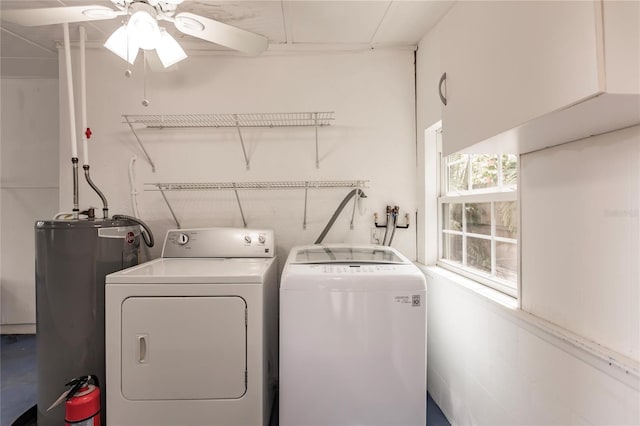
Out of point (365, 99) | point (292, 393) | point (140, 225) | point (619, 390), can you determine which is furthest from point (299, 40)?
point (619, 390)

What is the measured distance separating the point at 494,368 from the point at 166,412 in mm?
1586

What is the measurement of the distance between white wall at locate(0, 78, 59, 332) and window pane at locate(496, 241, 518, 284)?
3.94m

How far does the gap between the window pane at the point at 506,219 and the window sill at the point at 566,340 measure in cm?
31

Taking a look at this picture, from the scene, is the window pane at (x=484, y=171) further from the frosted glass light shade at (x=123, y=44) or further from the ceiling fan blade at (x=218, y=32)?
the frosted glass light shade at (x=123, y=44)

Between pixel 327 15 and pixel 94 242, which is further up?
pixel 327 15

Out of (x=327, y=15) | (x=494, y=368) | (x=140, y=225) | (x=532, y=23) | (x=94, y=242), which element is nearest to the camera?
(x=532, y=23)

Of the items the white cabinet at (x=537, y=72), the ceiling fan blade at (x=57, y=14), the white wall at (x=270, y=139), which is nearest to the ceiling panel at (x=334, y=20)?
the white wall at (x=270, y=139)

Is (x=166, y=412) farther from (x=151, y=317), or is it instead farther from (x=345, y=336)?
(x=345, y=336)

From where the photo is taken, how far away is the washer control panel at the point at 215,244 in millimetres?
1931

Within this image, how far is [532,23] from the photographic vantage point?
0.70 meters

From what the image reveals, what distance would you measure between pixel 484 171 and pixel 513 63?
→ 1.02 metres

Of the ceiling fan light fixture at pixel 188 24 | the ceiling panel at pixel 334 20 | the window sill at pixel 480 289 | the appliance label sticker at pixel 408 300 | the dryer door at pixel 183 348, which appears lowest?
the dryer door at pixel 183 348

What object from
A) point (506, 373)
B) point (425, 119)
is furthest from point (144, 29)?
point (506, 373)

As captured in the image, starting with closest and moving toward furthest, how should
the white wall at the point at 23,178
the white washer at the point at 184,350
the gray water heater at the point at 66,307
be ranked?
the white washer at the point at 184,350 → the gray water heater at the point at 66,307 → the white wall at the point at 23,178
